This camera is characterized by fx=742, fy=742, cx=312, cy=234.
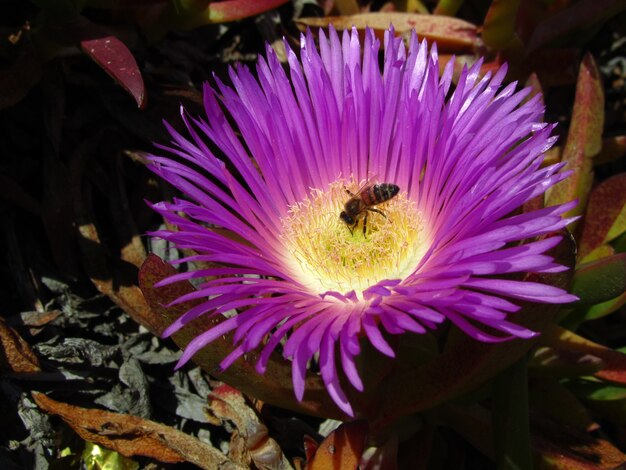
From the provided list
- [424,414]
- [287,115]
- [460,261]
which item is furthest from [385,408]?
[287,115]

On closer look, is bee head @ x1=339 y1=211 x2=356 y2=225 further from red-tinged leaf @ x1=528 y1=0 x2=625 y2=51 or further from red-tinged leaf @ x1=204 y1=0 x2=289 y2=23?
red-tinged leaf @ x1=528 y1=0 x2=625 y2=51

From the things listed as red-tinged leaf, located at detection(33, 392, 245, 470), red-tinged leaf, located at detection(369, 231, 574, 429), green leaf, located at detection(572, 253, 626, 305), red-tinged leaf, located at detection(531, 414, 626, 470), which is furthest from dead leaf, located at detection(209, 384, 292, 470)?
green leaf, located at detection(572, 253, 626, 305)

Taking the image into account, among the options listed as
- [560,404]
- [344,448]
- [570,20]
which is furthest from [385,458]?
[570,20]

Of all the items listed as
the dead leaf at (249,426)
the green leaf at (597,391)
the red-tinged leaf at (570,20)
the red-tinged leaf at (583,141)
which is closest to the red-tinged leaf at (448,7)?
the red-tinged leaf at (570,20)

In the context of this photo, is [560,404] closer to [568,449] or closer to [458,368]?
[568,449]

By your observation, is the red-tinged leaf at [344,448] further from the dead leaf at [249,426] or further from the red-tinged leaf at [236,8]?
the red-tinged leaf at [236,8]

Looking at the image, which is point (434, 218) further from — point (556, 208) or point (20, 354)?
point (20, 354)
